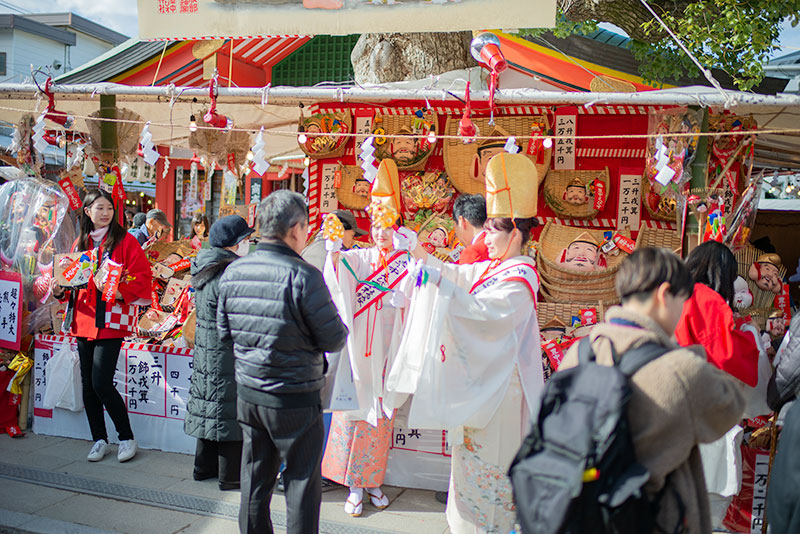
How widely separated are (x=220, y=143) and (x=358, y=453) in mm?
3905

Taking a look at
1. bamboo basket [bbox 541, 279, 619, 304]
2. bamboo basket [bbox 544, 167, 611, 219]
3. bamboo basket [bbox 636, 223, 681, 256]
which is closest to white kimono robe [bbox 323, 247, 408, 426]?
bamboo basket [bbox 541, 279, 619, 304]

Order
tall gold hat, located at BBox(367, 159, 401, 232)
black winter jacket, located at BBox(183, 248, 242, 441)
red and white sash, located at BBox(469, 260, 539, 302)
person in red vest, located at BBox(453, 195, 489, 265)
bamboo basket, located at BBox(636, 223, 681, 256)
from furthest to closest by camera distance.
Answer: bamboo basket, located at BBox(636, 223, 681, 256)
black winter jacket, located at BBox(183, 248, 242, 441)
person in red vest, located at BBox(453, 195, 489, 265)
tall gold hat, located at BBox(367, 159, 401, 232)
red and white sash, located at BBox(469, 260, 539, 302)

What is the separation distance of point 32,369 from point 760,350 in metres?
5.48

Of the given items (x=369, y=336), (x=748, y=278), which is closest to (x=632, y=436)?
(x=369, y=336)

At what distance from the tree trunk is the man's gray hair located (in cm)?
457

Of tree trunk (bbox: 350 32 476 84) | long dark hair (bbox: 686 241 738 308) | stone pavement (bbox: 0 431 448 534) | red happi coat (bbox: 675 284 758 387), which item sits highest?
tree trunk (bbox: 350 32 476 84)

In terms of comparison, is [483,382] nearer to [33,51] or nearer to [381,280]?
[381,280]

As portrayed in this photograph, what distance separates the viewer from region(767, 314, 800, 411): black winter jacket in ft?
9.21

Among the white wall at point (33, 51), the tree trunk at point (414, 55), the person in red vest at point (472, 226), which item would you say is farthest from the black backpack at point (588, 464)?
the white wall at point (33, 51)

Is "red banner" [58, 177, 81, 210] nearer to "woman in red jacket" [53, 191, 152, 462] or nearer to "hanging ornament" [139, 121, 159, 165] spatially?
"woman in red jacket" [53, 191, 152, 462]

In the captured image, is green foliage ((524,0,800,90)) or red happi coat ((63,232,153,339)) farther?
green foliage ((524,0,800,90))

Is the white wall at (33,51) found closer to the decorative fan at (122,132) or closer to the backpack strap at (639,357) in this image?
the decorative fan at (122,132)

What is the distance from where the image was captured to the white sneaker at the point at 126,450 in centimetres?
475

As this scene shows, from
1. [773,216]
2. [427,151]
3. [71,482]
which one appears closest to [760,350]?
[427,151]
